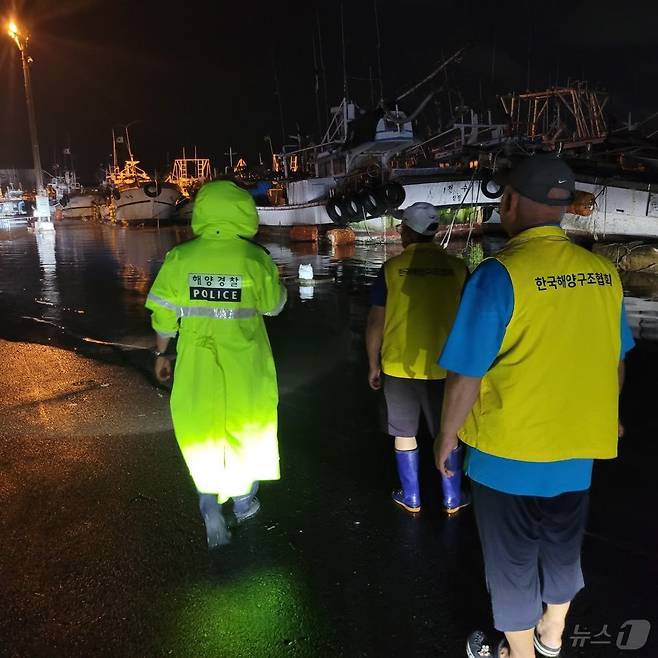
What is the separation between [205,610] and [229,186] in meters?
2.09

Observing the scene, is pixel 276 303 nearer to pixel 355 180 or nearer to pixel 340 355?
pixel 340 355

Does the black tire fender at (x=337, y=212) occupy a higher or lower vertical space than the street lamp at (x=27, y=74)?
lower

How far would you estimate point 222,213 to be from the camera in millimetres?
2836

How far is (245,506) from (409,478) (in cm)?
100

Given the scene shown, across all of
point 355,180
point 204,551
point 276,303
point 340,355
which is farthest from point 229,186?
point 355,180

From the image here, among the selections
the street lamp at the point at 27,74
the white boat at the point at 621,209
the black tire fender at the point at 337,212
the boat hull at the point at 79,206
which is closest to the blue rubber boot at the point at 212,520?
the white boat at the point at 621,209

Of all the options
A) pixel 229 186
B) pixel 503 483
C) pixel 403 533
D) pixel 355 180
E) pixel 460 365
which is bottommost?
pixel 403 533

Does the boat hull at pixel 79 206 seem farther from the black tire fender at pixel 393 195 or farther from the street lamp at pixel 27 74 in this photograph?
the black tire fender at pixel 393 195

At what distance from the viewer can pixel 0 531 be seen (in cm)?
322

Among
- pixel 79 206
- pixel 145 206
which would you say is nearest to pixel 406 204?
pixel 145 206

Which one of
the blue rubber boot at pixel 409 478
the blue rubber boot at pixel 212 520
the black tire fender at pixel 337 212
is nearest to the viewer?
the blue rubber boot at pixel 212 520

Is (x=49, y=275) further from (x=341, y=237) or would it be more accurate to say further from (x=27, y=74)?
(x=27, y=74)

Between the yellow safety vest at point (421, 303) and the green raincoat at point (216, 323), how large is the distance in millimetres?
732

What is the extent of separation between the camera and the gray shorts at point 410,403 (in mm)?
3273
